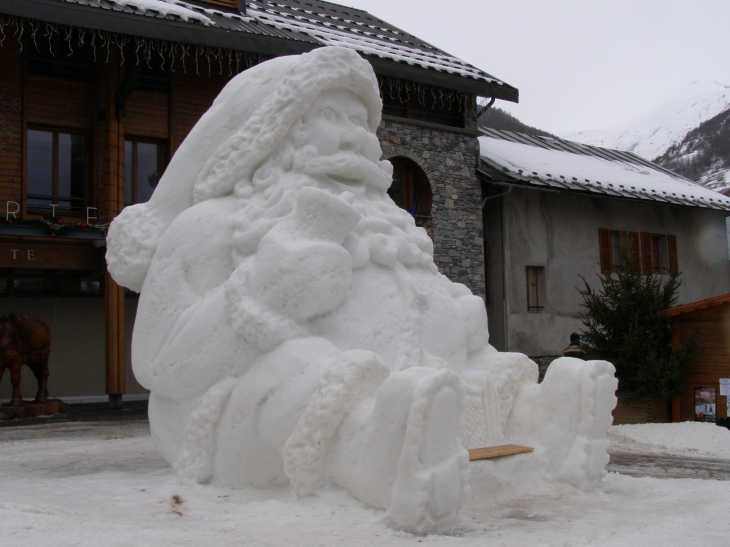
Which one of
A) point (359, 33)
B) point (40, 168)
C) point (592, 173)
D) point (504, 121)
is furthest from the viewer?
point (504, 121)

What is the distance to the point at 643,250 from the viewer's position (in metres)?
16.9

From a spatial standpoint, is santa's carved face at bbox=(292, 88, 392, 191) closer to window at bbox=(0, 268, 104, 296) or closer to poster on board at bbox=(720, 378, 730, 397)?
poster on board at bbox=(720, 378, 730, 397)

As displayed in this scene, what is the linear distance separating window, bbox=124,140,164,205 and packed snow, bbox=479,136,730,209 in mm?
6153

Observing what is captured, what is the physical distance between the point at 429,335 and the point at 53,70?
30.4 ft

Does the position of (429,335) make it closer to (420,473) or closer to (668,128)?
(420,473)

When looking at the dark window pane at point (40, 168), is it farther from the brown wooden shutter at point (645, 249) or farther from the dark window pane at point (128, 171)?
the brown wooden shutter at point (645, 249)

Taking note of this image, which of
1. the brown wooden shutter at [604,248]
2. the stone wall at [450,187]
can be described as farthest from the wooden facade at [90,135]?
the brown wooden shutter at [604,248]

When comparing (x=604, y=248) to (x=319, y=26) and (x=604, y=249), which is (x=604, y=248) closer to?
(x=604, y=249)

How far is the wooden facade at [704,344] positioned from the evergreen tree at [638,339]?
0.15m

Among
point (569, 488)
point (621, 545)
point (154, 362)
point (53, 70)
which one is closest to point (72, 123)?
point (53, 70)

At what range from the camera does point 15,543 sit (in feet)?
8.43

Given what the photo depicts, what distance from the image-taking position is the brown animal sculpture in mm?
9641

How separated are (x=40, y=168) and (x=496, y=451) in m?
9.35

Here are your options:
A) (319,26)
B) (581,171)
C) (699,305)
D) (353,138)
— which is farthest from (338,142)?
(581,171)
